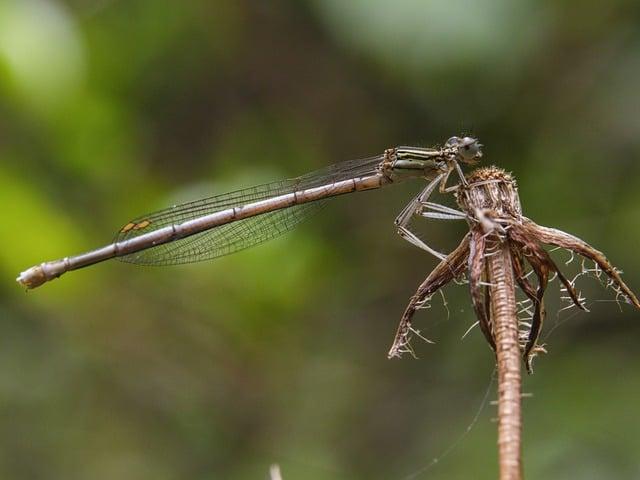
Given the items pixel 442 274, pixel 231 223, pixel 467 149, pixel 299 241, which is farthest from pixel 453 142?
pixel 442 274

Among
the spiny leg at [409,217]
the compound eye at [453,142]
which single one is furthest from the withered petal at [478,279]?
the compound eye at [453,142]

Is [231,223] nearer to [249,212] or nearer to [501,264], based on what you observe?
[249,212]

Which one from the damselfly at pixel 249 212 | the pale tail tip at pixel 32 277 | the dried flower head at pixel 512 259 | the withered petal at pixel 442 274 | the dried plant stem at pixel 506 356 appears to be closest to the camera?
the dried plant stem at pixel 506 356

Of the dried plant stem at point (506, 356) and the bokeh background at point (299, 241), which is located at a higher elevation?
the bokeh background at point (299, 241)

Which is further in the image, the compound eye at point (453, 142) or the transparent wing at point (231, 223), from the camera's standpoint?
the transparent wing at point (231, 223)

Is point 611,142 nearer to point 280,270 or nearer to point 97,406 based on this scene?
point 280,270

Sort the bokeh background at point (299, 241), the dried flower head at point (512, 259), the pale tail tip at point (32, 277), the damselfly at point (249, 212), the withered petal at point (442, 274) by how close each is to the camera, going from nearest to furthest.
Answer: the dried flower head at point (512, 259)
the withered petal at point (442, 274)
the pale tail tip at point (32, 277)
the bokeh background at point (299, 241)
the damselfly at point (249, 212)

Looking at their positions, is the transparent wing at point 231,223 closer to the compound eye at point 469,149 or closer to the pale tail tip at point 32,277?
the pale tail tip at point 32,277
